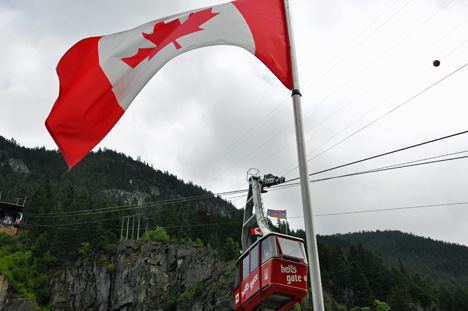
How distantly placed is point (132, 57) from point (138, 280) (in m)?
72.7

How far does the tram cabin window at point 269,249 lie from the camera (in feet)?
58.2

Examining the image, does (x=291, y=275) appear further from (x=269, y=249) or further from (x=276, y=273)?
(x=269, y=249)

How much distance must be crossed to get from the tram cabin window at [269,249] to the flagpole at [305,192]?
9624 mm

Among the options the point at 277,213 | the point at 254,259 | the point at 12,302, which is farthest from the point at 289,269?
the point at 12,302

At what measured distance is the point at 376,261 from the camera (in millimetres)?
117188

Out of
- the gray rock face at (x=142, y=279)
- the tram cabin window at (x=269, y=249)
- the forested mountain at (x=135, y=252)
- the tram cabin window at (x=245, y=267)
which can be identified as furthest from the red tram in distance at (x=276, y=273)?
the gray rock face at (x=142, y=279)

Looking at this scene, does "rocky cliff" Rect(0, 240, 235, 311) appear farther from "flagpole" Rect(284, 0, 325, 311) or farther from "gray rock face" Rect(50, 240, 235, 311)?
"flagpole" Rect(284, 0, 325, 311)

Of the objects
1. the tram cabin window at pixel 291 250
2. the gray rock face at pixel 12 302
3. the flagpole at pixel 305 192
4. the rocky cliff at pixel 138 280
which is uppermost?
the rocky cliff at pixel 138 280

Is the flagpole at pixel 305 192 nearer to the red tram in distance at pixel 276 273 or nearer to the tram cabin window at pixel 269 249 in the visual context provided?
the red tram in distance at pixel 276 273

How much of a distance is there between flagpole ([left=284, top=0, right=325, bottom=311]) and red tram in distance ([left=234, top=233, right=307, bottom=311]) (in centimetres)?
949

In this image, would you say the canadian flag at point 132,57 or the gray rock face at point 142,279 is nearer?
the canadian flag at point 132,57

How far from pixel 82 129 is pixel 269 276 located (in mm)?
9747

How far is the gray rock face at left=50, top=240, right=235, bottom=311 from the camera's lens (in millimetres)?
75938

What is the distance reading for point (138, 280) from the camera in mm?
78812
